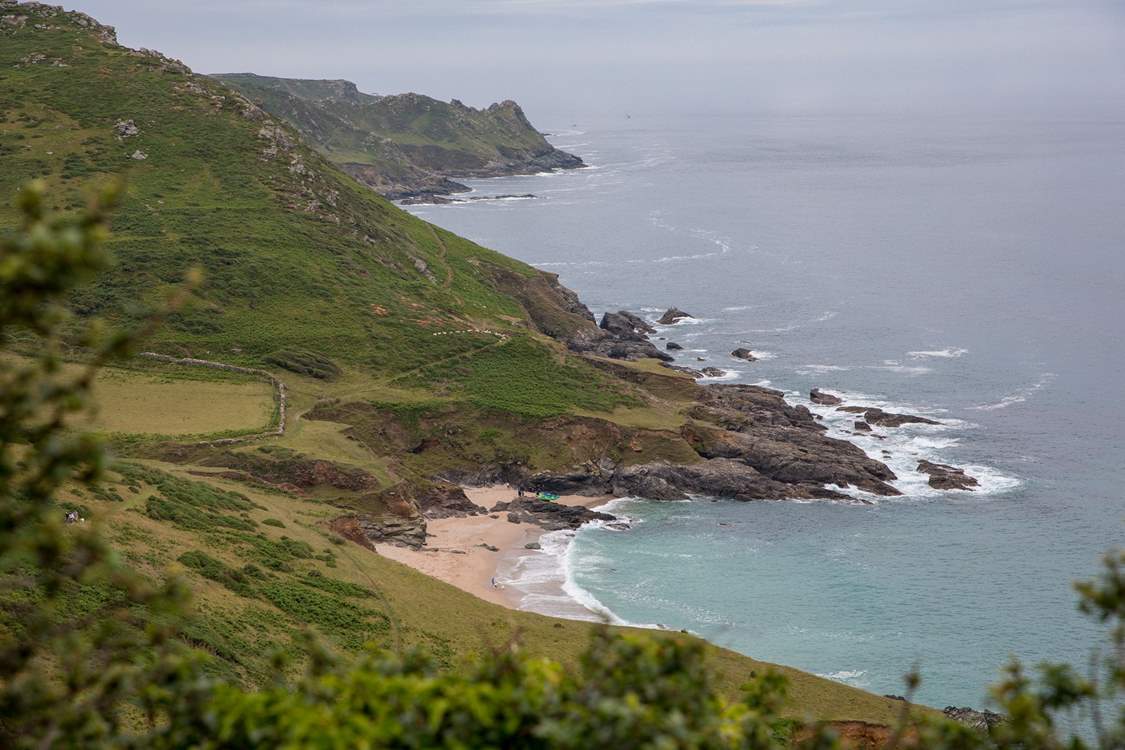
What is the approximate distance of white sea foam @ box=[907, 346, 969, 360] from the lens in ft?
315

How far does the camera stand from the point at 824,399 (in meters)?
82.8

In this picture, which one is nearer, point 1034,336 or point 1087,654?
point 1087,654

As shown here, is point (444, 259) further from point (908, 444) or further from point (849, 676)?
point (849, 676)

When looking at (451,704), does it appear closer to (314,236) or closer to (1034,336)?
(314,236)

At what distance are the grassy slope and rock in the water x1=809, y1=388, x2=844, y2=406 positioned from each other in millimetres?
11440

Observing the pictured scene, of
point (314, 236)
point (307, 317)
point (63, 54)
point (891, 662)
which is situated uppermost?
point (63, 54)

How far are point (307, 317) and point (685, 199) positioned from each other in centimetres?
12627

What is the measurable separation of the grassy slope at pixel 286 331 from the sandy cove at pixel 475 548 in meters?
3.61

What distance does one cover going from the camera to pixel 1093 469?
7119 centimetres

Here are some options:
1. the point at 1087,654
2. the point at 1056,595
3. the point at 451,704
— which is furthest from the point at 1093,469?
the point at 451,704

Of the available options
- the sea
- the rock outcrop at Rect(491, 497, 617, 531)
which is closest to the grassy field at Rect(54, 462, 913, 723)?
the sea

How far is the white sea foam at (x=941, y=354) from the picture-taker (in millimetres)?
96125

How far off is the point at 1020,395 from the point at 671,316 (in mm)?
34965

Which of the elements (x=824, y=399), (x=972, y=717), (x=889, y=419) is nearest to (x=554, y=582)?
(x=972, y=717)
